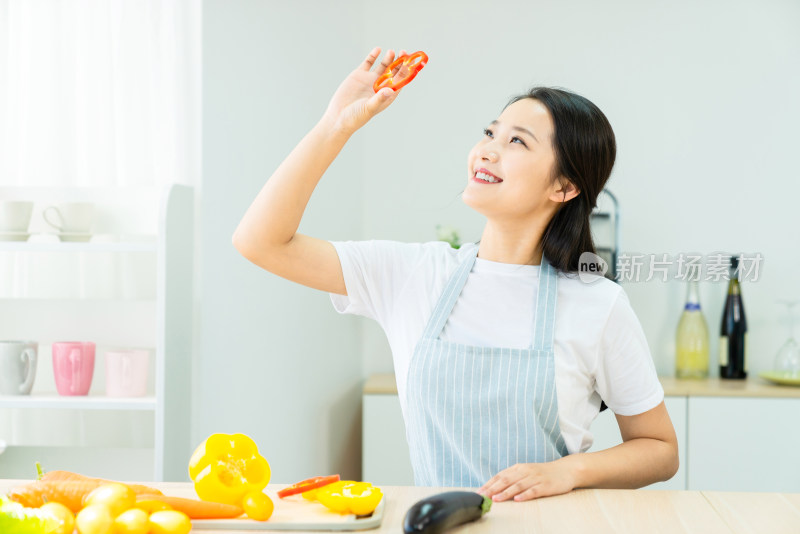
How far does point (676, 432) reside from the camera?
8.70ft

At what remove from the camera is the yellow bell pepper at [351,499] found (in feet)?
3.11

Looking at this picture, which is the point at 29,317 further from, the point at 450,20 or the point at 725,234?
the point at 725,234

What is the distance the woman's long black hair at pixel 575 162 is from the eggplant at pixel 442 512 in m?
0.65

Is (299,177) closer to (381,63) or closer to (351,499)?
(381,63)

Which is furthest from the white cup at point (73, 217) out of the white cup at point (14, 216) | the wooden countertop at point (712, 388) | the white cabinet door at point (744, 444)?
the white cabinet door at point (744, 444)

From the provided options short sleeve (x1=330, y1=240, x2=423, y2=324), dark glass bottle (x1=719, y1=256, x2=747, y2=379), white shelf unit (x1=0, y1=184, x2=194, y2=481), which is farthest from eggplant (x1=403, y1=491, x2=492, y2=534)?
dark glass bottle (x1=719, y1=256, x2=747, y2=379)

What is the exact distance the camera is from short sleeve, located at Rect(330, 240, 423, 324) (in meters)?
1.46

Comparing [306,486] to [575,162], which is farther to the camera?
[575,162]

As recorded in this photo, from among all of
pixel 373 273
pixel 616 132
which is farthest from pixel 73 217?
pixel 616 132

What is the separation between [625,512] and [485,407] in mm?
369

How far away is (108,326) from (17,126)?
2.01 feet

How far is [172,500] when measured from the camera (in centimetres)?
92

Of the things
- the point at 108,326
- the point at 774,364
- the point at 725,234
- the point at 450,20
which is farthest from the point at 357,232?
the point at 774,364

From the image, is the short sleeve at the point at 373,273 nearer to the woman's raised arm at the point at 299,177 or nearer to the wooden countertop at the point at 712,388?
the woman's raised arm at the point at 299,177
